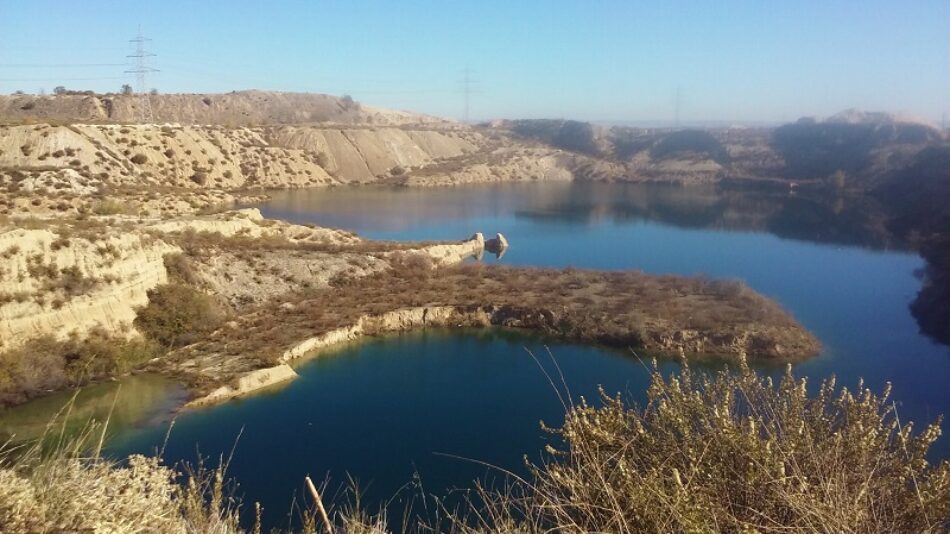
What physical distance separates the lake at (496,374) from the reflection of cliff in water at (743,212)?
59.4 inches

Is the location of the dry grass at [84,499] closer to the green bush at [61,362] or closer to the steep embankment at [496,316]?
the steep embankment at [496,316]

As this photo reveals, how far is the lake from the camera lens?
12242 millimetres

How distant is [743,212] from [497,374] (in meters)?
40.3

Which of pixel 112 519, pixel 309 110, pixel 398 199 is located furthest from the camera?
pixel 309 110

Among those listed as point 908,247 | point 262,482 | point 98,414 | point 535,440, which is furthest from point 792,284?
point 98,414

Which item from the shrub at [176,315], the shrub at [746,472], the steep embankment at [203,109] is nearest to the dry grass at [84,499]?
the shrub at [746,472]

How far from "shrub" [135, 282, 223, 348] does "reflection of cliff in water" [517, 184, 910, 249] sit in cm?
3081

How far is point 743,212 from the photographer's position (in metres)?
51.0

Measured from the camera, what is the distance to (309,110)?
10612cm

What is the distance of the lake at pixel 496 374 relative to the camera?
12242 mm

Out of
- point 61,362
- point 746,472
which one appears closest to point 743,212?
point 61,362

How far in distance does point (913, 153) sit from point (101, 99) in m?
77.0

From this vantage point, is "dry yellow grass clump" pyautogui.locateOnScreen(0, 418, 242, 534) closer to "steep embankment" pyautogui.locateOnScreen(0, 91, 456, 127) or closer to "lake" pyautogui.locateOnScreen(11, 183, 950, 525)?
"lake" pyautogui.locateOnScreen(11, 183, 950, 525)

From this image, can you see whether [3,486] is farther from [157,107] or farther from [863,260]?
[157,107]
